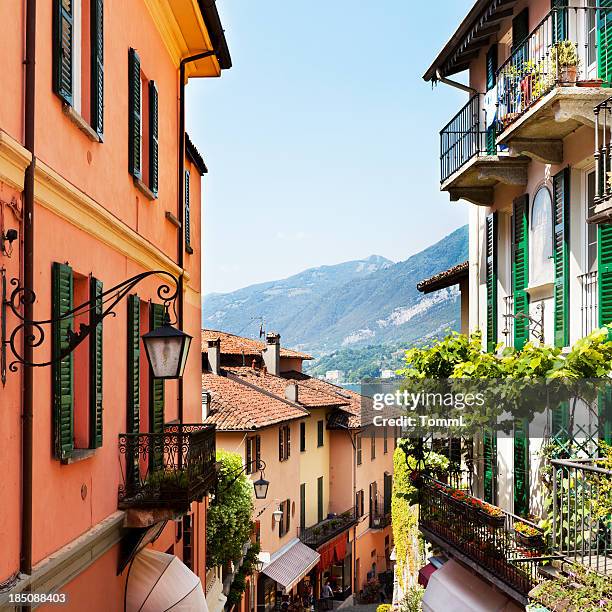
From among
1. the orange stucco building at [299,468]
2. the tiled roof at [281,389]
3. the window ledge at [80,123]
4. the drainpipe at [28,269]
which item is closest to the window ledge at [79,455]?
the drainpipe at [28,269]

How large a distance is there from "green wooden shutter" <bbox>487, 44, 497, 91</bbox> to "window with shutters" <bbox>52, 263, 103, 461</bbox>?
8355mm

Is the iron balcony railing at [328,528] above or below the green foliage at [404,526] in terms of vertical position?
below

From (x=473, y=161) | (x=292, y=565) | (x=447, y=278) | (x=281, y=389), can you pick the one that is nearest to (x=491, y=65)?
(x=473, y=161)

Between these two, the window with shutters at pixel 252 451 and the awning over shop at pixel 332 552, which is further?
the awning over shop at pixel 332 552

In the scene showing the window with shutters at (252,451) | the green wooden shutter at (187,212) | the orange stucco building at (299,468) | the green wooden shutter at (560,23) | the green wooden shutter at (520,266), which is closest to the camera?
the green wooden shutter at (560,23)

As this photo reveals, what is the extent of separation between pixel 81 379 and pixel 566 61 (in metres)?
6.20

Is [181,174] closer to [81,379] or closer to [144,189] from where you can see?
[144,189]

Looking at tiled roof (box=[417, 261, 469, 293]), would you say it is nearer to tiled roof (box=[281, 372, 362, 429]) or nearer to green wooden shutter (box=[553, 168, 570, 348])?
green wooden shutter (box=[553, 168, 570, 348])

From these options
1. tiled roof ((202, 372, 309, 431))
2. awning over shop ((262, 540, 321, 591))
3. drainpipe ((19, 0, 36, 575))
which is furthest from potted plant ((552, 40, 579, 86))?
awning over shop ((262, 540, 321, 591))

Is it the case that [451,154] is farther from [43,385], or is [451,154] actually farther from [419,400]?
[43,385]

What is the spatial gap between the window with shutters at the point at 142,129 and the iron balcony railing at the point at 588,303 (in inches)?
203

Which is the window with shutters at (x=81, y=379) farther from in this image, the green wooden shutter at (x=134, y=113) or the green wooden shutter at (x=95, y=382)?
the green wooden shutter at (x=134, y=113)

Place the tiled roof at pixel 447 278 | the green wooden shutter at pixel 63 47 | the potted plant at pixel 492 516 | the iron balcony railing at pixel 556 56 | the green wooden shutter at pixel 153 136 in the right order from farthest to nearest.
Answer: the tiled roof at pixel 447 278 → the potted plant at pixel 492 516 → the green wooden shutter at pixel 153 136 → the iron balcony railing at pixel 556 56 → the green wooden shutter at pixel 63 47

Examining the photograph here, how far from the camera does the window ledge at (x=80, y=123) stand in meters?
8.30
